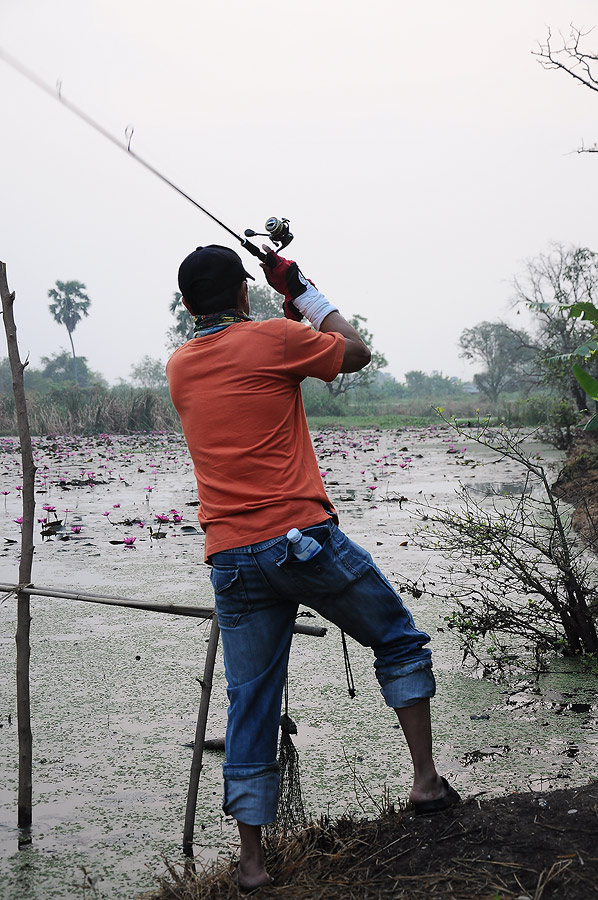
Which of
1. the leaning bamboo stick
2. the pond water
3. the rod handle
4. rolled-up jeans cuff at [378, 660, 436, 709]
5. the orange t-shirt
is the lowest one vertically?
the pond water

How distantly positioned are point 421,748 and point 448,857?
26 centimetres

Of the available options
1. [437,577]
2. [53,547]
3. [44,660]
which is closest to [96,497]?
[53,547]

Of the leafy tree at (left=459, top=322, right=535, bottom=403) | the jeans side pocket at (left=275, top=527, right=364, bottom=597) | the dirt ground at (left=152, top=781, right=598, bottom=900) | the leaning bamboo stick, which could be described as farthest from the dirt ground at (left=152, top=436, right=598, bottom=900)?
the leafy tree at (left=459, top=322, right=535, bottom=403)

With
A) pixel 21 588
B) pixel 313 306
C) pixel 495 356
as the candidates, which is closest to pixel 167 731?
pixel 21 588

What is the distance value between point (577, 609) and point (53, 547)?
185 inches

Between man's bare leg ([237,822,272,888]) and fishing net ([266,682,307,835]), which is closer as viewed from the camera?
man's bare leg ([237,822,272,888])

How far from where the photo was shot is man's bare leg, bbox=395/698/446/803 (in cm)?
224

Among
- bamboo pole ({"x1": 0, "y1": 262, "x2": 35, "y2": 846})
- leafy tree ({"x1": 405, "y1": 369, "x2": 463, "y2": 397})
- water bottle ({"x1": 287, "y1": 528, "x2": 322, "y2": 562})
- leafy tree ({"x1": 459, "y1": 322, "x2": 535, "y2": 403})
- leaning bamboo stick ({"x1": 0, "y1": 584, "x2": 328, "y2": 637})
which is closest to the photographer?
water bottle ({"x1": 287, "y1": 528, "x2": 322, "y2": 562})

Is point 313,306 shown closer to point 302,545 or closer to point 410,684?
point 302,545

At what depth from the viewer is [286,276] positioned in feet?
7.76

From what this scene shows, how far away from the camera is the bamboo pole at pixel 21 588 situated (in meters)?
2.63

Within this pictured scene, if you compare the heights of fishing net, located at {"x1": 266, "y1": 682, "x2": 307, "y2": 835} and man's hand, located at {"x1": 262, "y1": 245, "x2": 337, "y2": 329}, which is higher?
man's hand, located at {"x1": 262, "y1": 245, "x2": 337, "y2": 329}

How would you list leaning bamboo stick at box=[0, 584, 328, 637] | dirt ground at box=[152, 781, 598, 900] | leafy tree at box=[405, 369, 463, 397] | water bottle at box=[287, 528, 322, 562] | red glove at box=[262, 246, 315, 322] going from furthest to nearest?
leafy tree at box=[405, 369, 463, 397]
leaning bamboo stick at box=[0, 584, 328, 637]
red glove at box=[262, 246, 315, 322]
water bottle at box=[287, 528, 322, 562]
dirt ground at box=[152, 781, 598, 900]

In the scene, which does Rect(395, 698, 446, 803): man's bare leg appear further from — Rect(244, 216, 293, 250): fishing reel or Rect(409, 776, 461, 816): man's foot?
Rect(244, 216, 293, 250): fishing reel
